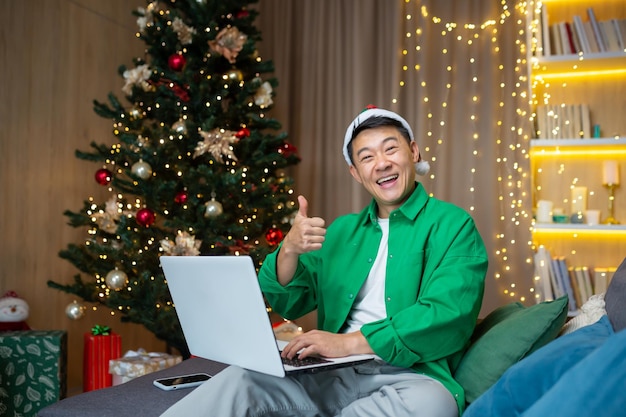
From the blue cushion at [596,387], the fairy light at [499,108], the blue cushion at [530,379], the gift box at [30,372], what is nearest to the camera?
the blue cushion at [596,387]

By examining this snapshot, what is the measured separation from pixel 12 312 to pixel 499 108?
2.85 meters

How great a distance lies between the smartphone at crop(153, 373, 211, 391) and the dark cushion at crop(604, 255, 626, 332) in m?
1.09

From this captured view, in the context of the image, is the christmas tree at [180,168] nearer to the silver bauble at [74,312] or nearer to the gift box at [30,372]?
the silver bauble at [74,312]

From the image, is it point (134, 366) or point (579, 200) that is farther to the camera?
point (579, 200)

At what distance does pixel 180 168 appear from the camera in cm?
332

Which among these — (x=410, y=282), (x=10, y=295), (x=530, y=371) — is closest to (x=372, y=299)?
(x=410, y=282)

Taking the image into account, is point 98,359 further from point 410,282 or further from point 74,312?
point 410,282

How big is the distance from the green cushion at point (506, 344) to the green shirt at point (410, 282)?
0.04 meters

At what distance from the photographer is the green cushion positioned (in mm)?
1652

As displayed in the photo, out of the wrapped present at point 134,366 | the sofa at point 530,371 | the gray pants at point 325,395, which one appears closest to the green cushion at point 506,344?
the sofa at point 530,371

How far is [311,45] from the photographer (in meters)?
4.54

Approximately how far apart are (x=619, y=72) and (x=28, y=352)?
3420mm

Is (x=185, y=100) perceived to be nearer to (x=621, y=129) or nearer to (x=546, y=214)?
(x=546, y=214)

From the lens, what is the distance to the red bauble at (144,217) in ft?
10.7
